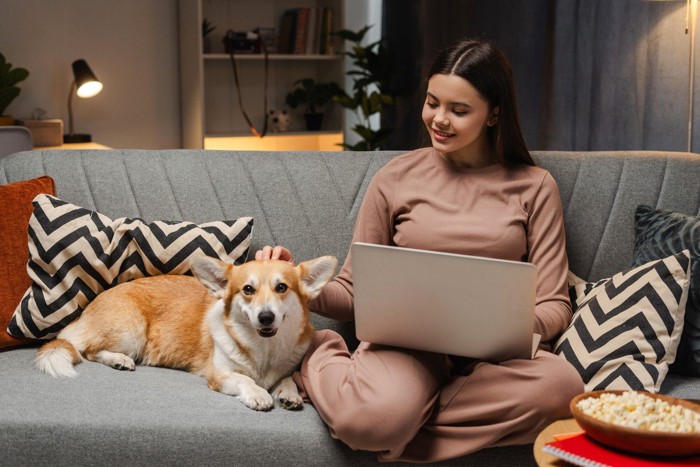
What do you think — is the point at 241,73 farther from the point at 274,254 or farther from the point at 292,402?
the point at 292,402

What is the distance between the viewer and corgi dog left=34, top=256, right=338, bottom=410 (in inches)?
74.2

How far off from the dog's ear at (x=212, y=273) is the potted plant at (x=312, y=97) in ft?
9.99

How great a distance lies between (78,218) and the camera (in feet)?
7.13

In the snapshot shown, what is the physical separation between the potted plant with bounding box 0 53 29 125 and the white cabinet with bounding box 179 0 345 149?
38.8 inches

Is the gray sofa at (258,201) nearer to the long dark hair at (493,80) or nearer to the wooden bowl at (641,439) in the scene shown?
the long dark hair at (493,80)

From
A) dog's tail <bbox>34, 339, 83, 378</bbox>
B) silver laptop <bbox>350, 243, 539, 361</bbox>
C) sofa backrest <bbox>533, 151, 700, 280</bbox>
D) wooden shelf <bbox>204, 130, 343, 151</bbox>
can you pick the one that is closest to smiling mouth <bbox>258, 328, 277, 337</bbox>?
silver laptop <bbox>350, 243, 539, 361</bbox>

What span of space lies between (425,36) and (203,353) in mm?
2766

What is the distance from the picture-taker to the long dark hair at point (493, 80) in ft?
6.67

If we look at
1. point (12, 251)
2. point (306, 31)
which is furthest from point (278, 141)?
point (12, 251)

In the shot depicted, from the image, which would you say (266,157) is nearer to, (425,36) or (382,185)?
(382,185)

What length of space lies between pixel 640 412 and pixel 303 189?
134cm

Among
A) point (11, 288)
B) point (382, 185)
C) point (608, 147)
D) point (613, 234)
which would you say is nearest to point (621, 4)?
point (608, 147)

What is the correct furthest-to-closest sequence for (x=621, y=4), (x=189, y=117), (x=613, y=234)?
(x=189, y=117) < (x=621, y=4) < (x=613, y=234)

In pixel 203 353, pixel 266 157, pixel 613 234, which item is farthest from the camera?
pixel 266 157
